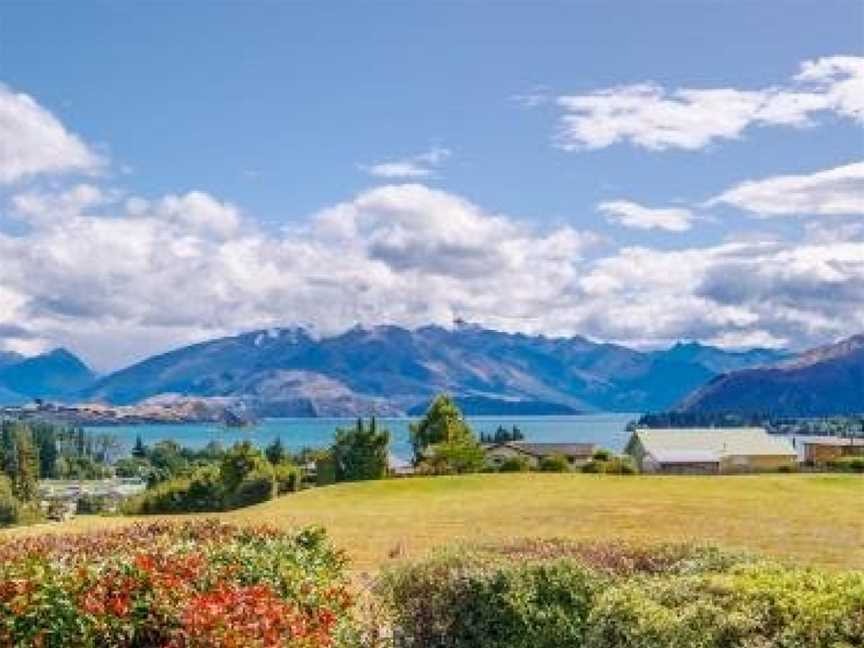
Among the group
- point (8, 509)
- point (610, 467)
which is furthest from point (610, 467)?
point (8, 509)

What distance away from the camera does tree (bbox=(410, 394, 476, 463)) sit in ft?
278

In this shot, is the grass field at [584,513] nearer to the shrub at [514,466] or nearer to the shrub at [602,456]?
the shrub at [514,466]

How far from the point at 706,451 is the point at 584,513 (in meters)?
63.7

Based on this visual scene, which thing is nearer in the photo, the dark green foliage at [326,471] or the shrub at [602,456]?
the shrub at [602,456]

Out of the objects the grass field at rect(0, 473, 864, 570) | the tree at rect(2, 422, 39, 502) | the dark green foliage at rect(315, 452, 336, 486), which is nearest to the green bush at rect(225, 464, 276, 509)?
the dark green foliage at rect(315, 452, 336, 486)

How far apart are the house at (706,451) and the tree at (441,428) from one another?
58.4 ft

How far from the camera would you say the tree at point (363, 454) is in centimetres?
9025

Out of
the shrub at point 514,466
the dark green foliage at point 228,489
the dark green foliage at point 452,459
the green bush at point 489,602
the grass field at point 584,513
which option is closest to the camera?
the green bush at point 489,602

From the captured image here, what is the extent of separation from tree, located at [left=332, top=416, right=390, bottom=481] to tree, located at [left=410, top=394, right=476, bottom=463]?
322cm

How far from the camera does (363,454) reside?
91.8m

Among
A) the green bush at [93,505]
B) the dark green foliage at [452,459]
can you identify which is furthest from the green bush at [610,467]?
the green bush at [93,505]

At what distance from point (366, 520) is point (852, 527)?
15.4 meters

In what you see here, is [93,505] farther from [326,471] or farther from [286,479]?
[286,479]

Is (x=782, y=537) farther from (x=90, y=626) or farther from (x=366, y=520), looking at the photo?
(x=90, y=626)
